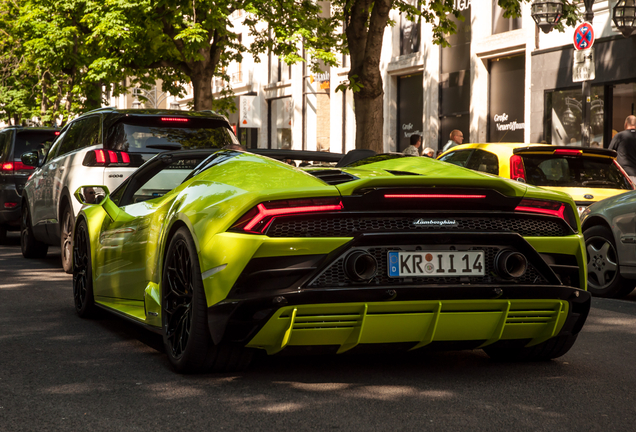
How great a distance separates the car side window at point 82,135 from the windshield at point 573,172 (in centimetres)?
489

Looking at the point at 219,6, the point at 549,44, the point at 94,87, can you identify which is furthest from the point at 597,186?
the point at 94,87

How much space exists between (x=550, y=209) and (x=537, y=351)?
90 centimetres

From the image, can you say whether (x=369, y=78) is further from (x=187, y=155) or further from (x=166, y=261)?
(x=166, y=261)

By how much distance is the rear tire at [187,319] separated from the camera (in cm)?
446

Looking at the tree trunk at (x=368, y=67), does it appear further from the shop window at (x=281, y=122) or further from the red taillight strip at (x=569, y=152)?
the shop window at (x=281, y=122)

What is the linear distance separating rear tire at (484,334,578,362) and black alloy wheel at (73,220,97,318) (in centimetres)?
299

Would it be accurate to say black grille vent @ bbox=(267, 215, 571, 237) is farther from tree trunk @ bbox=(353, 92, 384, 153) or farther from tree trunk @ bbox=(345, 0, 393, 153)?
tree trunk @ bbox=(353, 92, 384, 153)

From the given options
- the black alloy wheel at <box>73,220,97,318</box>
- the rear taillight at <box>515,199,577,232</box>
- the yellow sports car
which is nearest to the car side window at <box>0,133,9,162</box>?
the yellow sports car

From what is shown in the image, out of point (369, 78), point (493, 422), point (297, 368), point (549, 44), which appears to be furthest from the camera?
point (549, 44)

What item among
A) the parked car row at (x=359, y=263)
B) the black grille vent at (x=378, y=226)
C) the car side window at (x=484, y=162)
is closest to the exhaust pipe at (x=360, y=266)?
the parked car row at (x=359, y=263)

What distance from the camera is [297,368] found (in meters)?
4.92

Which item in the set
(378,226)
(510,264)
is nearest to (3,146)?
(378,226)

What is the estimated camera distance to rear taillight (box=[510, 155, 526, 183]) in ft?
35.3

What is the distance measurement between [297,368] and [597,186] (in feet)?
22.2
